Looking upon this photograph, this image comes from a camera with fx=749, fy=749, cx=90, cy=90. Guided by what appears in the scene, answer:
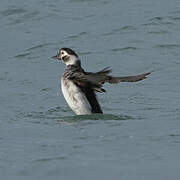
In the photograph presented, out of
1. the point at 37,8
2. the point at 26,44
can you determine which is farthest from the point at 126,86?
the point at 37,8

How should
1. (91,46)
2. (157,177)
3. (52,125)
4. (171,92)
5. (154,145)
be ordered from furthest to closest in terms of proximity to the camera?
(91,46) → (171,92) → (52,125) → (154,145) → (157,177)

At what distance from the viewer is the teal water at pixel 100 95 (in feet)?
25.6

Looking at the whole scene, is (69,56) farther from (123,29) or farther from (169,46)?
(123,29)

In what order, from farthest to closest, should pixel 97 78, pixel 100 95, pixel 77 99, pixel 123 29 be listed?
pixel 123 29 < pixel 100 95 < pixel 77 99 < pixel 97 78

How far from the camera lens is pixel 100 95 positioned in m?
13.7

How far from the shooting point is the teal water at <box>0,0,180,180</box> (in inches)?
307

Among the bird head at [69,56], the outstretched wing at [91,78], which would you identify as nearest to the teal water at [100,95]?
the outstretched wing at [91,78]

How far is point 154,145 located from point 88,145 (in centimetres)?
76

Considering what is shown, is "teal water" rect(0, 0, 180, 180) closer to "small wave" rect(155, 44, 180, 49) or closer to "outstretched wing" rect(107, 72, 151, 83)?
"small wave" rect(155, 44, 180, 49)

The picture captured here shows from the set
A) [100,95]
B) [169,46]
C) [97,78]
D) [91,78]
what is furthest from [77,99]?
[169,46]

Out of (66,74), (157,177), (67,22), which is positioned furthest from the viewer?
Answer: (67,22)

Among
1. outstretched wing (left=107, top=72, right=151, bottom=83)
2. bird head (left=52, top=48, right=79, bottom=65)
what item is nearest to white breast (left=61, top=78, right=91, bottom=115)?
bird head (left=52, top=48, right=79, bottom=65)

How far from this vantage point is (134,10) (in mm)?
21000

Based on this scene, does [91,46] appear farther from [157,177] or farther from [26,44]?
[157,177]
